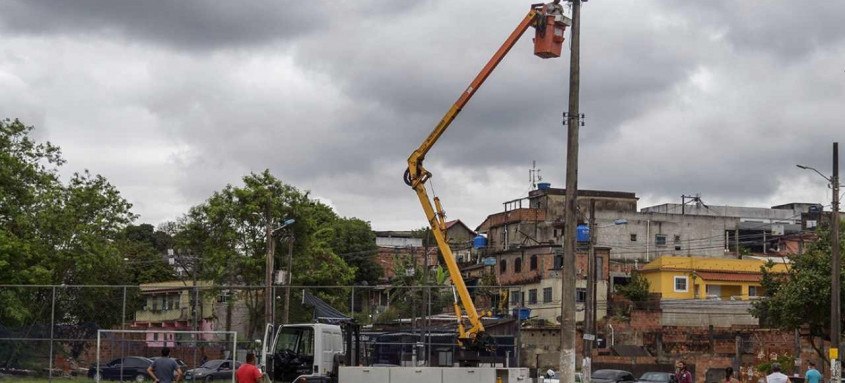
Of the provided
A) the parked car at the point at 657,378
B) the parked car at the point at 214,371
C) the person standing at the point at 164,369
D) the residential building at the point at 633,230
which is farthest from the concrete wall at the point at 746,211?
the person standing at the point at 164,369

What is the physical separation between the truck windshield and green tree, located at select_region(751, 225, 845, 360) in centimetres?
2784

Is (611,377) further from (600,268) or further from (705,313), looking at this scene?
(600,268)

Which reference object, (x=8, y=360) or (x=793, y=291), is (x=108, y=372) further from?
(x=793, y=291)

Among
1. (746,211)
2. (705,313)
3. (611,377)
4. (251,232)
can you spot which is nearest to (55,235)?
(251,232)

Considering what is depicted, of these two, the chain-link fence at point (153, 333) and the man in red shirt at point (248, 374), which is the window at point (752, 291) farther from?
the man in red shirt at point (248, 374)

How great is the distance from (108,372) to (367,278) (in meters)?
64.5

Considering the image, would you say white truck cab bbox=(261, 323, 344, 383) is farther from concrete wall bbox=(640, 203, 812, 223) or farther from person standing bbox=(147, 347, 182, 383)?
concrete wall bbox=(640, 203, 812, 223)

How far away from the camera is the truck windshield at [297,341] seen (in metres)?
31.3

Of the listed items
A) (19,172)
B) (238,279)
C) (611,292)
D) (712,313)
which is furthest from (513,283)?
(19,172)

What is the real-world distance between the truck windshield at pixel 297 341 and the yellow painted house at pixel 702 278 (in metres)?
53.4

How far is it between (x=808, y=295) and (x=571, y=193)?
28.1 meters

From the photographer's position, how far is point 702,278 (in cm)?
8312

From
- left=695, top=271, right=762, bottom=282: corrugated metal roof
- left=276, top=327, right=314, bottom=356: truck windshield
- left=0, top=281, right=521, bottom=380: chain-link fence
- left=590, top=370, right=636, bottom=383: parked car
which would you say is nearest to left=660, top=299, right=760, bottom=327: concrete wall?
left=695, top=271, right=762, bottom=282: corrugated metal roof

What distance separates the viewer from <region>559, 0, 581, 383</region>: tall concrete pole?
26.1 meters
